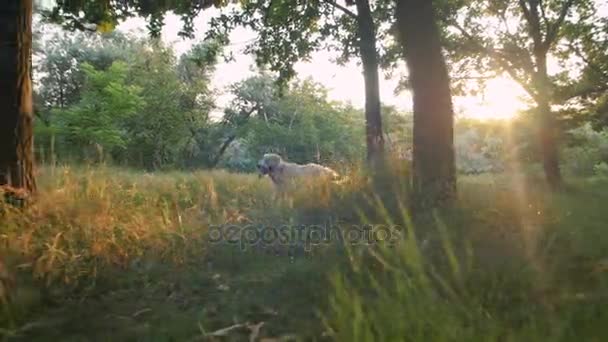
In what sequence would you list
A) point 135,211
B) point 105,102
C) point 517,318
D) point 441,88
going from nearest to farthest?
point 517,318
point 135,211
point 441,88
point 105,102

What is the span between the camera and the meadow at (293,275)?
8.16 ft

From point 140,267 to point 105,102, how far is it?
1679 cm

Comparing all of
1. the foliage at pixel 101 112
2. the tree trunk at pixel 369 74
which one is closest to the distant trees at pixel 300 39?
the tree trunk at pixel 369 74

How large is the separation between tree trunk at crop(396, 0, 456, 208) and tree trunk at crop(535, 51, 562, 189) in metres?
4.97

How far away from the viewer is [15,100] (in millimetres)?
4707

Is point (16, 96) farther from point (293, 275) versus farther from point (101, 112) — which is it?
point (101, 112)

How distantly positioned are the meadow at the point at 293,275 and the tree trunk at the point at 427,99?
53 cm

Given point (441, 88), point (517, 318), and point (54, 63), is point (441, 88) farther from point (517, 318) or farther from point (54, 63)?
point (54, 63)

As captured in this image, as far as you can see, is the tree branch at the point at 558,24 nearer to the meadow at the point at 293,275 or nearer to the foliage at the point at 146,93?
the meadow at the point at 293,275

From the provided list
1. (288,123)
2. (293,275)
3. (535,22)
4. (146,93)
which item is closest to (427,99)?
(293,275)

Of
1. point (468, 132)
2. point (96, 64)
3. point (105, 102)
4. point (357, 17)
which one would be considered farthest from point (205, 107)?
point (468, 132)

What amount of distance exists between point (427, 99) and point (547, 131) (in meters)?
5.27

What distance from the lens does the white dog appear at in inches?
380

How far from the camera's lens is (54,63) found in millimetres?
29375
